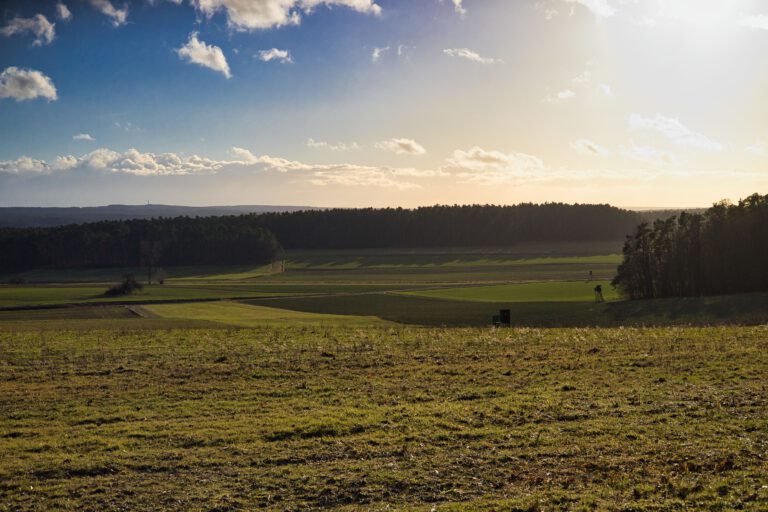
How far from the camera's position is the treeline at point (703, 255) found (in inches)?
2758

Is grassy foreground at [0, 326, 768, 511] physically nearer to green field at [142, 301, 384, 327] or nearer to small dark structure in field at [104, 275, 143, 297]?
green field at [142, 301, 384, 327]

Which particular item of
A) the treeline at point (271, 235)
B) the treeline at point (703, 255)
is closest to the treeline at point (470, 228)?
the treeline at point (271, 235)

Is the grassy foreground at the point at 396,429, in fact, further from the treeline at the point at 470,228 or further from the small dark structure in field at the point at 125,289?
the treeline at the point at 470,228

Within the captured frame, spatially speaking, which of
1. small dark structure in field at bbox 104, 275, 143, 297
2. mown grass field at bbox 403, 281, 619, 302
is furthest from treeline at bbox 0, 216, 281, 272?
mown grass field at bbox 403, 281, 619, 302

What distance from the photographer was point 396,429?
16.7 meters

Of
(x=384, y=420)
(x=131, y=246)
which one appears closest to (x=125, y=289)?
(x=131, y=246)

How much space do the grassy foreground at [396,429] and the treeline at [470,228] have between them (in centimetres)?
15779

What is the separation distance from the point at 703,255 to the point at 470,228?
382 ft

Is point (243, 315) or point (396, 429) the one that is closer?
point (396, 429)

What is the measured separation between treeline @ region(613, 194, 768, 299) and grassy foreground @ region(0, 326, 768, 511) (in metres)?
45.8

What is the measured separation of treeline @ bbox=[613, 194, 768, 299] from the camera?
70062mm

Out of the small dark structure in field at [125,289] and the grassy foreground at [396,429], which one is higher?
the grassy foreground at [396,429]

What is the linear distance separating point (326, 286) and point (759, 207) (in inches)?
2407

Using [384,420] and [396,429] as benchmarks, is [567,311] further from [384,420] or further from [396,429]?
[396,429]
